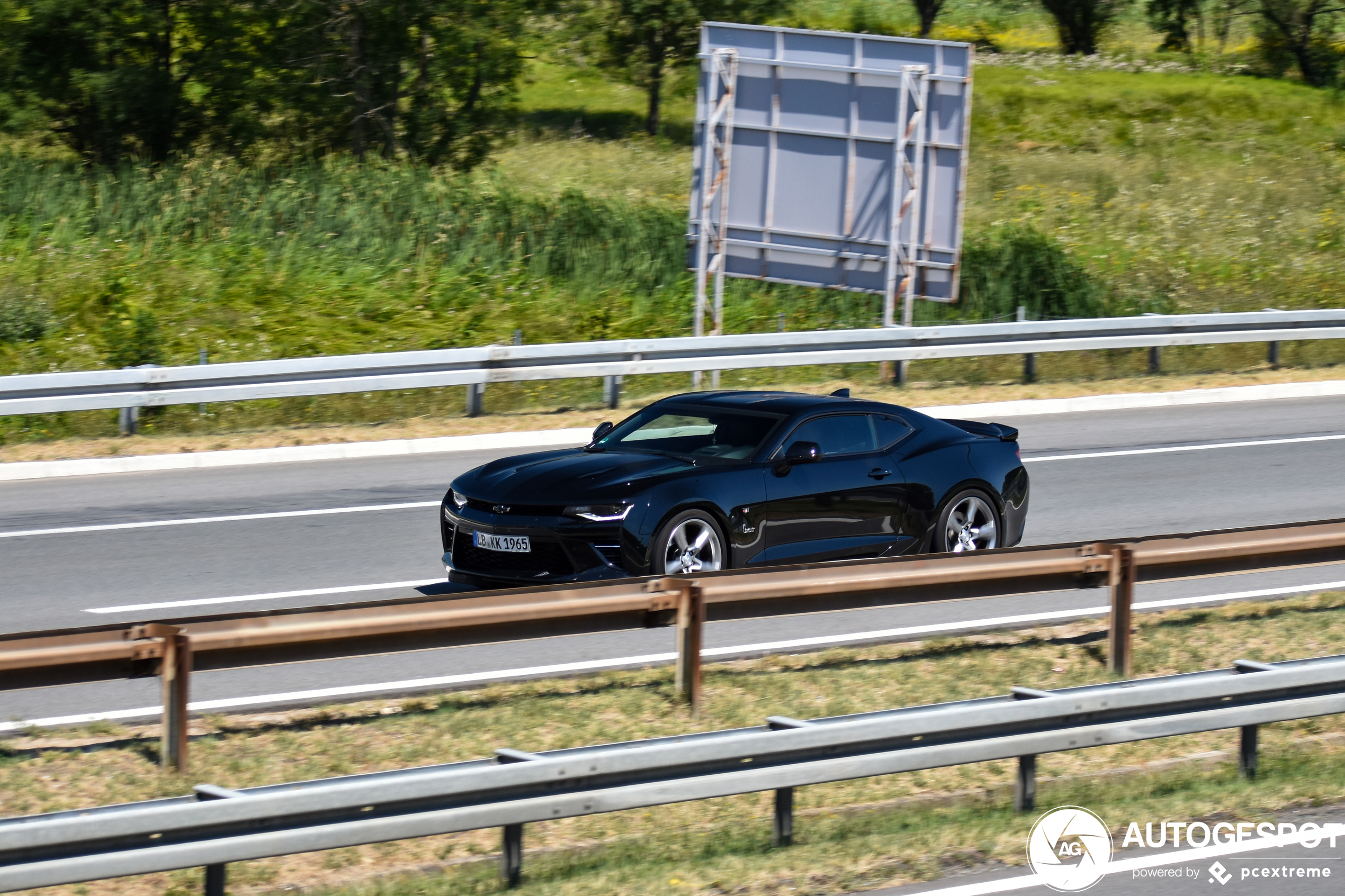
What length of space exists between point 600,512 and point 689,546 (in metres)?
0.63

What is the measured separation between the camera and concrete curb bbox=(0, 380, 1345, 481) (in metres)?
14.7

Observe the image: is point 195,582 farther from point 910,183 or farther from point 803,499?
point 910,183

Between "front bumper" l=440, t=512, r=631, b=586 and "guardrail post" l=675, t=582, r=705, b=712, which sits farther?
"front bumper" l=440, t=512, r=631, b=586

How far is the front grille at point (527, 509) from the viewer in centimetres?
943

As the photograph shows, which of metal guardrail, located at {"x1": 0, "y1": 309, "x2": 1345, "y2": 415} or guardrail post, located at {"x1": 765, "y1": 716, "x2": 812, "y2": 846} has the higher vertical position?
metal guardrail, located at {"x1": 0, "y1": 309, "x2": 1345, "y2": 415}

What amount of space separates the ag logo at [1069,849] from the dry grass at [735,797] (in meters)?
0.11

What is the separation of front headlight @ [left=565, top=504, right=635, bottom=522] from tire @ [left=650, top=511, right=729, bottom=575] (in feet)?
0.84

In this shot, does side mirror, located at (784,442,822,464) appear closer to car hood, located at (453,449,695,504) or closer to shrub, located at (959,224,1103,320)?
car hood, located at (453,449,695,504)

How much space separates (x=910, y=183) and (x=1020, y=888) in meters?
15.0

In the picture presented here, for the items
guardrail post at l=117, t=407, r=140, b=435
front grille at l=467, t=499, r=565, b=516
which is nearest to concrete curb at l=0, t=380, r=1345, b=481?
guardrail post at l=117, t=407, r=140, b=435

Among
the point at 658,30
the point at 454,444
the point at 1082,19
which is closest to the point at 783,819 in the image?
the point at 454,444

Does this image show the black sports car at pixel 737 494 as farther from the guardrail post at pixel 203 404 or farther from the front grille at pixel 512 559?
the guardrail post at pixel 203 404

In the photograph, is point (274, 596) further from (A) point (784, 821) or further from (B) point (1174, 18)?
(B) point (1174, 18)

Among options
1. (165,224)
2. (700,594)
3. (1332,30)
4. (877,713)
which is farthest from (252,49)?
(1332,30)
